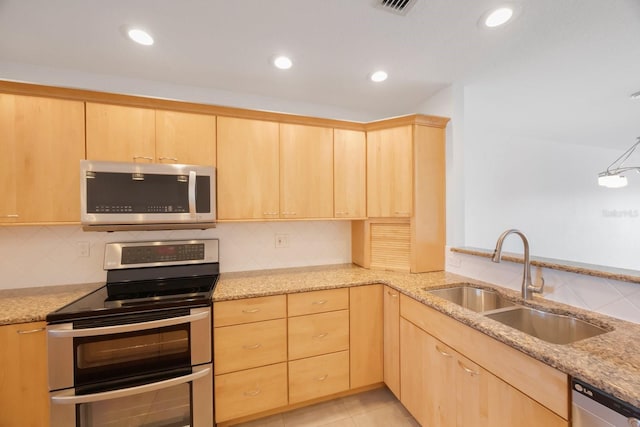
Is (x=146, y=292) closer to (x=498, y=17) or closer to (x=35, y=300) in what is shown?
(x=35, y=300)

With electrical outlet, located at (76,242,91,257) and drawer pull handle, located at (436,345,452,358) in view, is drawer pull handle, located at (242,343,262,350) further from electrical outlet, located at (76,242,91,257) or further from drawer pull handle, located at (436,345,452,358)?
electrical outlet, located at (76,242,91,257)

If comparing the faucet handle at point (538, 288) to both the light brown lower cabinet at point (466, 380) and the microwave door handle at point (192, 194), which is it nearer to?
the light brown lower cabinet at point (466, 380)

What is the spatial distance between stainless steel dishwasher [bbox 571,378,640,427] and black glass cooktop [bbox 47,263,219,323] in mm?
1659

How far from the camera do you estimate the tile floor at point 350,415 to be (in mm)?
1645

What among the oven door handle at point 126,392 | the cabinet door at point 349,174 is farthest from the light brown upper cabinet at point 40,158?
the cabinet door at point 349,174

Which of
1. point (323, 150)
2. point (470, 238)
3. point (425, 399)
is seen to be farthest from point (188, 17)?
point (470, 238)

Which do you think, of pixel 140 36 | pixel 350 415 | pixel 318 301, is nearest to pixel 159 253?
pixel 318 301

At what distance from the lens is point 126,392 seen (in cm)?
130

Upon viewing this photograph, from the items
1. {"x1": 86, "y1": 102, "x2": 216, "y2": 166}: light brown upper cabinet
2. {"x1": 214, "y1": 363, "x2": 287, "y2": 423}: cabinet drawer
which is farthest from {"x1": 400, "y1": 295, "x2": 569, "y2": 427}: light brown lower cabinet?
{"x1": 86, "y1": 102, "x2": 216, "y2": 166}: light brown upper cabinet

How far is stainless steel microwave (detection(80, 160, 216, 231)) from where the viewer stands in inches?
59.6

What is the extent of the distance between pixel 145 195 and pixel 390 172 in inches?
72.5

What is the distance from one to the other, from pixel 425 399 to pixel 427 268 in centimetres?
95

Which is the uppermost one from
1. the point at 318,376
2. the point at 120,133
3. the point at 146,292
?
the point at 120,133

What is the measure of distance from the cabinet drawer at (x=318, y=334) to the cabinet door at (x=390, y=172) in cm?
92
